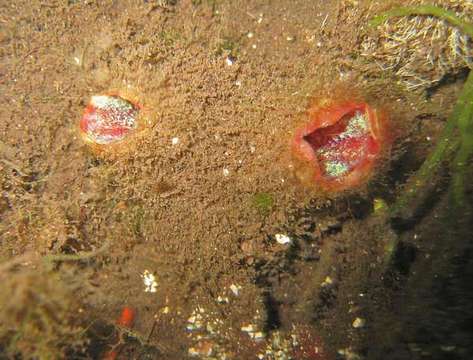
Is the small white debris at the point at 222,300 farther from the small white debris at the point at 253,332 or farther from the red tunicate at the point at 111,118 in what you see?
the red tunicate at the point at 111,118

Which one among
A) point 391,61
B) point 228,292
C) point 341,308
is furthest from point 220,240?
point 391,61

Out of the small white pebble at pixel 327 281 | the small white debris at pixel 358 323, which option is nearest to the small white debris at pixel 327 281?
the small white pebble at pixel 327 281

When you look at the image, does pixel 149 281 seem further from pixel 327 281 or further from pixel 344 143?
pixel 344 143

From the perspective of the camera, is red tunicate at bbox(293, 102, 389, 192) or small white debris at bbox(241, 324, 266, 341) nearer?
red tunicate at bbox(293, 102, 389, 192)

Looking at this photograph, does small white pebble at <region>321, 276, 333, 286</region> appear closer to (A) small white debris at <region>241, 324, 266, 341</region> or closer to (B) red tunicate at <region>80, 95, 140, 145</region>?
(A) small white debris at <region>241, 324, 266, 341</region>

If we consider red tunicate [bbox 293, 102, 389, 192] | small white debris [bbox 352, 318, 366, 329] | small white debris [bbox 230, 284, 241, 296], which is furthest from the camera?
small white debris [bbox 230, 284, 241, 296]

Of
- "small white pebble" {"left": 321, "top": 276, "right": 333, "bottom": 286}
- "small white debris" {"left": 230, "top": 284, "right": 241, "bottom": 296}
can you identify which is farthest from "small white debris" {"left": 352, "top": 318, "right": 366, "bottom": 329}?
"small white debris" {"left": 230, "top": 284, "right": 241, "bottom": 296}
